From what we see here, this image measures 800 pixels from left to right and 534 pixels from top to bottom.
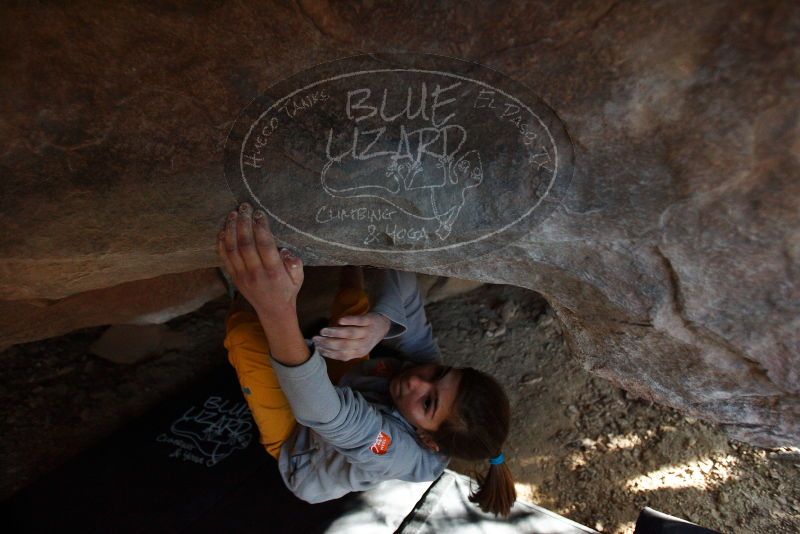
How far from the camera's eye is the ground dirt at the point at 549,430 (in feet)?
5.52

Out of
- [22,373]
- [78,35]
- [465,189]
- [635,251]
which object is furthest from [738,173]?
[22,373]

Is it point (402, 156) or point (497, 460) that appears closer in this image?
point (402, 156)

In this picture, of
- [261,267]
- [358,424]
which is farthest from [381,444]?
[261,267]

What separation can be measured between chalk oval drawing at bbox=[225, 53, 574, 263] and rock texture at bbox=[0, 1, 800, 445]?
0.03 meters

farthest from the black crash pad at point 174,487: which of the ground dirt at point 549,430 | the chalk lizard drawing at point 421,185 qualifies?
the chalk lizard drawing at point 421,185

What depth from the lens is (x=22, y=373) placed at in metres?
1.81

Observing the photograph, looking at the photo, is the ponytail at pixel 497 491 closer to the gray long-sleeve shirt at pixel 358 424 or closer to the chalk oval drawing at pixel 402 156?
the gray long-sleeve shirt at pixel 358 424

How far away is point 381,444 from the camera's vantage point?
4.01ft

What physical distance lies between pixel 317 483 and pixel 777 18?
1.24 meters

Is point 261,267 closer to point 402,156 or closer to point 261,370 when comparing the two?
point 402,156

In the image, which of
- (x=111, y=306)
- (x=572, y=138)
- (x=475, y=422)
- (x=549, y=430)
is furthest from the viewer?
(x=549, y=430)

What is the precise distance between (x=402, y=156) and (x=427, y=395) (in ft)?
2.12

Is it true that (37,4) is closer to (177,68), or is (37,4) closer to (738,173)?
(177,68)

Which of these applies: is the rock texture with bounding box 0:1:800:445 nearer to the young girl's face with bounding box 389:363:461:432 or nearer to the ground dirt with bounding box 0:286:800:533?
the young girl's face with bounding box 389:363:461:432
